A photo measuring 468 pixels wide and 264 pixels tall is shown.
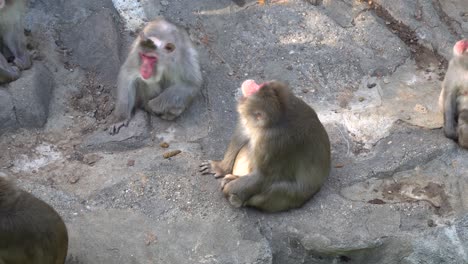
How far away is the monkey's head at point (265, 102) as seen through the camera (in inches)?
223

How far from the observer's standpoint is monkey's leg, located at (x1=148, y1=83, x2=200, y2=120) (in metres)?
7.17

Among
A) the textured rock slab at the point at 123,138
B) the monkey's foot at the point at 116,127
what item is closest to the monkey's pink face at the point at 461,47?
the textured rock slab at the point at 123,138

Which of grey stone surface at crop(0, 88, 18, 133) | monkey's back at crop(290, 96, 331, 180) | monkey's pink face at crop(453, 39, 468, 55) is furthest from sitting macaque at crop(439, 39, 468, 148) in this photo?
grey stone surface at crop(0, 88, 18, 133)

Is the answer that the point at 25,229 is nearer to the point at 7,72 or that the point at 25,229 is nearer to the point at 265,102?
the point at 265,102

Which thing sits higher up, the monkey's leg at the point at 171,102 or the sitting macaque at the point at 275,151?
the sitting macaque at the point at 275,151

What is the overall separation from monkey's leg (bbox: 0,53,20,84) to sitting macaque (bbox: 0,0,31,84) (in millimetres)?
29

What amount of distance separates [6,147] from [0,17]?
1370 mm

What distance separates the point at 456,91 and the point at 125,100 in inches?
116

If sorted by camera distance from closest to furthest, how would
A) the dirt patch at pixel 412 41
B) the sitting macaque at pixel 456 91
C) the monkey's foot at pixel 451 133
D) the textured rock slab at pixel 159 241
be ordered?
the textured rock slab at pixel 159 241 → the monkey's foot at pixel 451 133 → the sitting macaque at pixel 456 91 → the dirt patch at pixel 412 41

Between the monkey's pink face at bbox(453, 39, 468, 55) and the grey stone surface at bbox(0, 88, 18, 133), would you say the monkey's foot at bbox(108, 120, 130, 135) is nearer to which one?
the grey stone surface at bbox(0, 88, 18, 133)

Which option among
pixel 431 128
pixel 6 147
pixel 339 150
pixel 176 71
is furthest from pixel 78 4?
pixel 431 128

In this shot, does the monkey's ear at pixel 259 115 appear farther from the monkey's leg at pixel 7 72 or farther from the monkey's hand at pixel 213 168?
the monkey's leg at pixel 7 72

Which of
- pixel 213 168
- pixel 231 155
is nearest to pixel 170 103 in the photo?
pixel 213 168

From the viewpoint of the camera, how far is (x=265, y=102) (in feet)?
18.6
